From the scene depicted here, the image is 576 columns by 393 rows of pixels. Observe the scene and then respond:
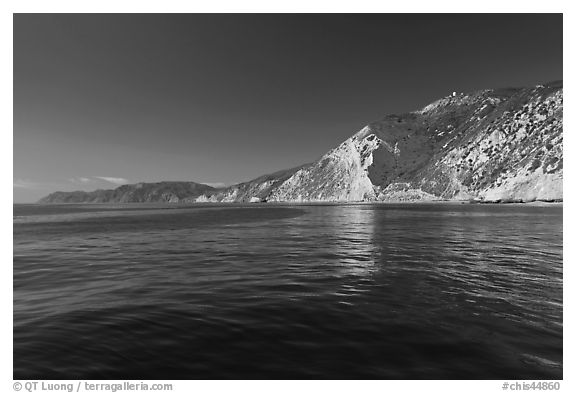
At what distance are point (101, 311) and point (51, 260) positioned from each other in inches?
567

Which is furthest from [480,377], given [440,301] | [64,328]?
[64,328]

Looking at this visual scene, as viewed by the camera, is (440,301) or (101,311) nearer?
(101,311)

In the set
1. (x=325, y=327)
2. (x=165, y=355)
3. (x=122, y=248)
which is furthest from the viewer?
(x=122, y=248)

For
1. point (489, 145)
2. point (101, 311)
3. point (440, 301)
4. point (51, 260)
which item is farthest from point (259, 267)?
point (489, 145)

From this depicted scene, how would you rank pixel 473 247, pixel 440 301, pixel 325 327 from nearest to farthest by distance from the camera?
pixel 325 327
pixel 440 301
pixel 473 247

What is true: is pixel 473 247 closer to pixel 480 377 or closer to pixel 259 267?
pixel 259 267

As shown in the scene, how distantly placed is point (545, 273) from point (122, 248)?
1215 inches

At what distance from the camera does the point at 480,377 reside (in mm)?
6957

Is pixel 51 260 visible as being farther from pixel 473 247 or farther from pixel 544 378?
pixel 473 247
